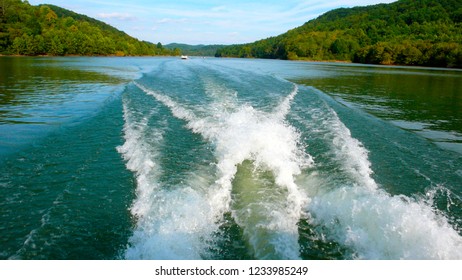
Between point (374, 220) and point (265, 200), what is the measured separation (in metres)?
2.35

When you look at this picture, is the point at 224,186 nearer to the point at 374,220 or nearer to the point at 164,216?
the point at 164,216

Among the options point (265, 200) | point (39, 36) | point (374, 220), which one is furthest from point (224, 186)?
point (39, 36)

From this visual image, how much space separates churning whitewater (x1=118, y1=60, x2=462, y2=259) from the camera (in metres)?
5.63

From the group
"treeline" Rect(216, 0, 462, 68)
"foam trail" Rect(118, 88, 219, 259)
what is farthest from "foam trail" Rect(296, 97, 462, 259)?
"treeline" Rect(216, 0, 462, 68)

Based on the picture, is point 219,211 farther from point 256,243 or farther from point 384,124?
point 384,124

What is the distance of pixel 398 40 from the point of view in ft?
410

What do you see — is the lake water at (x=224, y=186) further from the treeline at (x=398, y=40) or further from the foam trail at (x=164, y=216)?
the treeline at (x=398, y=40)

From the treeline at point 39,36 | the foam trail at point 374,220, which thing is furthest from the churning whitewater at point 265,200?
the treeline at point 39,36

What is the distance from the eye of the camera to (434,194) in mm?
8031

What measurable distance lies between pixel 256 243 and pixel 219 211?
1.40 meters

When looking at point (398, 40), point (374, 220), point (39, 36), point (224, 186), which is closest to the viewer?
point (374, 220)

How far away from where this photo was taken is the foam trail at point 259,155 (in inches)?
250

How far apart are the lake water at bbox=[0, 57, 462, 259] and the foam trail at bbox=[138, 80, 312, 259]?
0.05 metres

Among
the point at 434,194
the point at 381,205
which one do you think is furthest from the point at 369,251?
the point at 434,194
